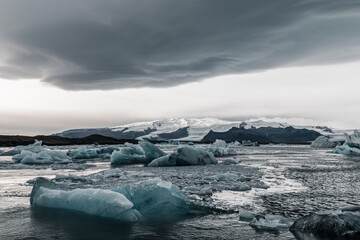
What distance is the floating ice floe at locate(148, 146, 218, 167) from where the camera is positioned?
2189cm

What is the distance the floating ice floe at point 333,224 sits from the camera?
5.52m

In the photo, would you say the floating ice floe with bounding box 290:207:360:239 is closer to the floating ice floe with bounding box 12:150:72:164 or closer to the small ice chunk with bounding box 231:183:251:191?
the small ice chunk with bounding box 231:183:251:191

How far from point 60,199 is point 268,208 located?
4895mm

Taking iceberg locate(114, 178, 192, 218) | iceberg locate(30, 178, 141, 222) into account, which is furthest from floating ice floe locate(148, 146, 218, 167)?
iceberg locate(114, 178, 192, 218)

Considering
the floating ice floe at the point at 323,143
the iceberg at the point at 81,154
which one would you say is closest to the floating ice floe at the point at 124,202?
the iceberg at the point at 81,154

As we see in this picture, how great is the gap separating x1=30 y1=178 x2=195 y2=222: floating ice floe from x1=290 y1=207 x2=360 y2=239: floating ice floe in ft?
8.21

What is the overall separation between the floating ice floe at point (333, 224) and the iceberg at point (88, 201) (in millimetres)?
3284

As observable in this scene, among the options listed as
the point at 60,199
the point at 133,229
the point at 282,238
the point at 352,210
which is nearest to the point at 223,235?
the point at 282,238

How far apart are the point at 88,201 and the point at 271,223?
13.0ft

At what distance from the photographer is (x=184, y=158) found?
72.5 feet

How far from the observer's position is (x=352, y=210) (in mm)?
6395

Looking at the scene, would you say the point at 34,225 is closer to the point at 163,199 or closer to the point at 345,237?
the point at 163,199

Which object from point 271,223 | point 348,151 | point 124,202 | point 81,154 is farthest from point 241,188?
point 348,151

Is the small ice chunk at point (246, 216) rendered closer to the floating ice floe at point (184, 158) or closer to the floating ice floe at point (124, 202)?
the floating ice floe at point (124, 202)
